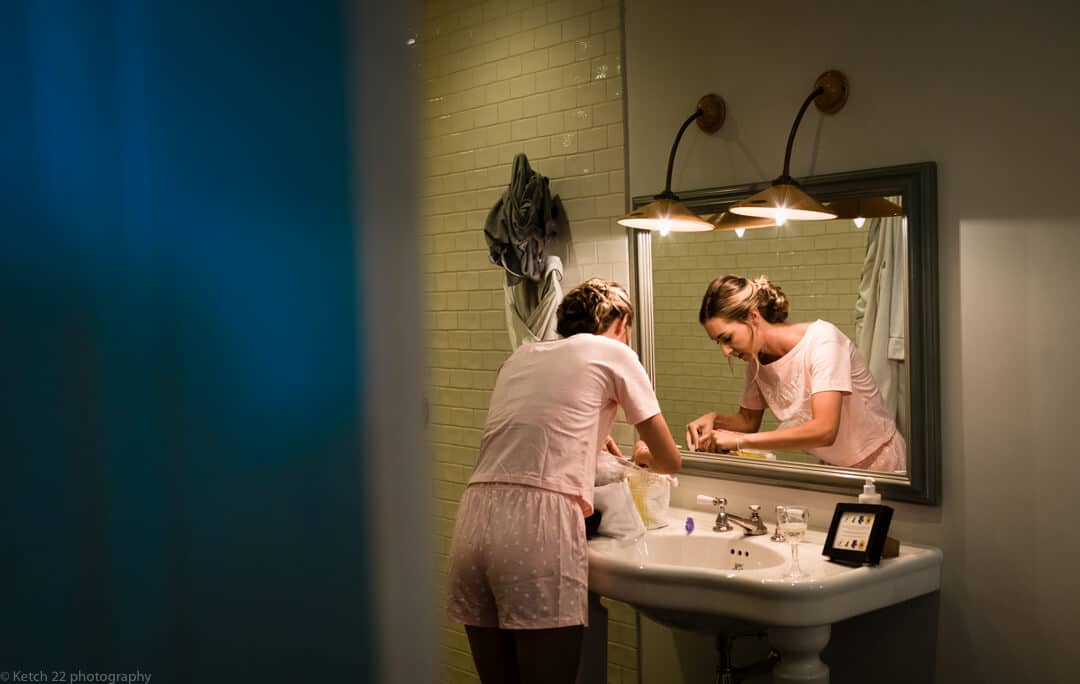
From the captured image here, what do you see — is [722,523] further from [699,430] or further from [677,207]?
[677,207]

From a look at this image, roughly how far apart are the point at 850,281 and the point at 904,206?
0.24 meters

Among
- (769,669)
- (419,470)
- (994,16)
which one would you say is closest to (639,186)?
(994,16)

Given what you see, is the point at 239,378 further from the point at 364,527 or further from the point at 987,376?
the point at 987,376

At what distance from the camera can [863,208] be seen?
2527 millimetres

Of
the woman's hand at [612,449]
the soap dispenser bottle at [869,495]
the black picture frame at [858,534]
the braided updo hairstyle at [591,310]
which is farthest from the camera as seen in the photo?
the woman's hand at [612,449]

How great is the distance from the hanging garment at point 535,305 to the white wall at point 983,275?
3.08 feet

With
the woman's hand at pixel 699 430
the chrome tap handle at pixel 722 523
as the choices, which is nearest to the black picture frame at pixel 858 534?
the chrome tap handle at pixel 722 523

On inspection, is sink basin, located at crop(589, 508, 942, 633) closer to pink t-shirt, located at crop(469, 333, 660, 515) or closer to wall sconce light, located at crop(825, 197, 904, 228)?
pink t-shirt, located at crop(469, 333, 660, 515)

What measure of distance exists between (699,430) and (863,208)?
845 mm

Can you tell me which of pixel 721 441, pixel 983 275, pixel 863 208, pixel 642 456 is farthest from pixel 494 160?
pixel 983 275

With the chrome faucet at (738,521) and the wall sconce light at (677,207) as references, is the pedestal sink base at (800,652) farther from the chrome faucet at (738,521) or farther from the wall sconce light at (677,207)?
the wall sconce light at (677,207)

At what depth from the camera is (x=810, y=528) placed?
2.70 m

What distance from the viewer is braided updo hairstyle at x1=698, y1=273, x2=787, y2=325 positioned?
9.03ft

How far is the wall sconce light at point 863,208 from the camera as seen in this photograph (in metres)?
2.47
